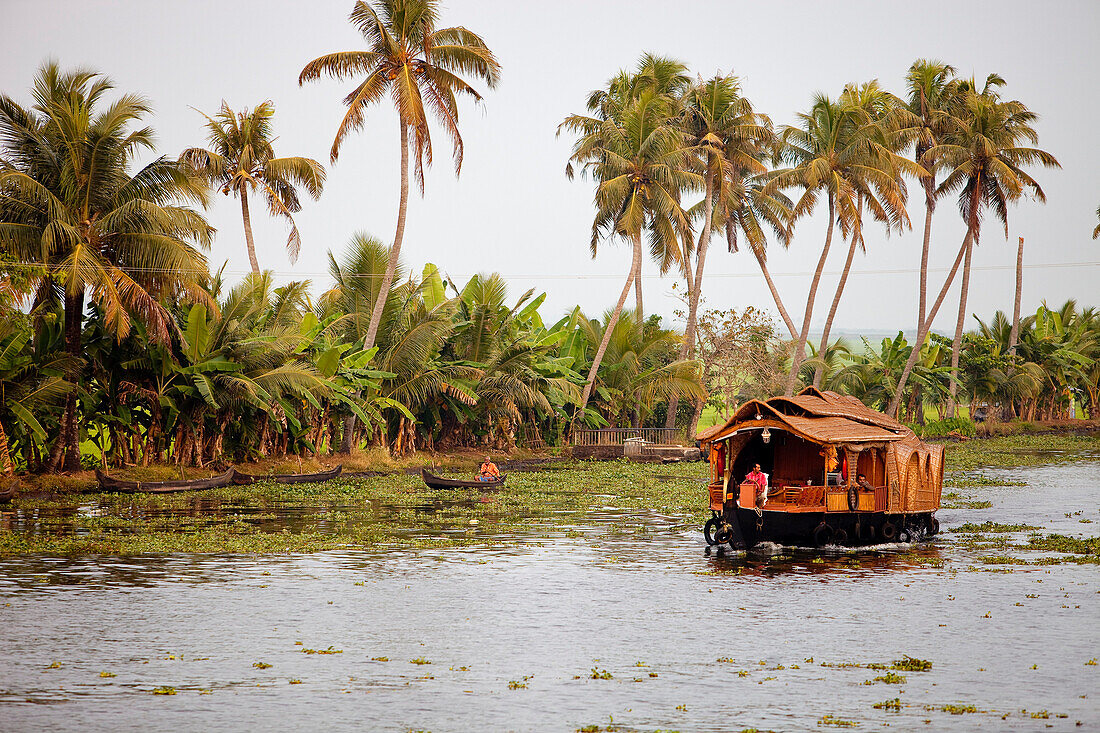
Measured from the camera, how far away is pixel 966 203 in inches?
2499

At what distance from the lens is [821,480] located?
2638 centimetres

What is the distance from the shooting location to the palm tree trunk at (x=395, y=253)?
40.7 meters

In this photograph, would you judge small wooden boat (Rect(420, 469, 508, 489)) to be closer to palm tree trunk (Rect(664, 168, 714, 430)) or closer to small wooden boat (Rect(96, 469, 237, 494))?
small wooden boat (Rect(96, 469, 237, 494))

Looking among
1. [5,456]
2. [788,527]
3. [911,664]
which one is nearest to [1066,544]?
[788,527]

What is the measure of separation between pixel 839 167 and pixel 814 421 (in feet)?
110

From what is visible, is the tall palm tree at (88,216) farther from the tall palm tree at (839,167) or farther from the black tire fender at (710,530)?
the tall palm tree at (839,167)

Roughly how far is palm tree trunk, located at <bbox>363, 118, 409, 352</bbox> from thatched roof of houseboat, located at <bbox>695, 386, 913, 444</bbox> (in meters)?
18.9

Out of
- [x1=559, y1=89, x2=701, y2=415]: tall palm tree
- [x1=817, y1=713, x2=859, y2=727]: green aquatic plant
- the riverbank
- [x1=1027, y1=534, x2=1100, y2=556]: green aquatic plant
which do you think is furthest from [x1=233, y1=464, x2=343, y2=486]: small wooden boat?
[x1=817, y1=713, x2=859, y2=727]: green aquatic plant

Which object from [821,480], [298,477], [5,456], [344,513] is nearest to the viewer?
[821,480]

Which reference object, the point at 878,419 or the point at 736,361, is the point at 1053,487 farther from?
the point at 736,361

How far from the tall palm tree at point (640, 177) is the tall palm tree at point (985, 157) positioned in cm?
1746

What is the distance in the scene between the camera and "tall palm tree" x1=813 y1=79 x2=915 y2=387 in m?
53.5

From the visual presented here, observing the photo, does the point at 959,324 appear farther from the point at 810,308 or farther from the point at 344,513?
the point at 344,513

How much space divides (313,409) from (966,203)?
4200 cm
